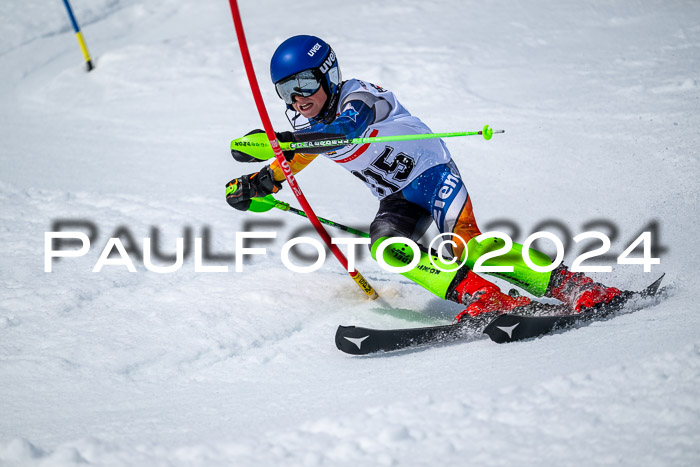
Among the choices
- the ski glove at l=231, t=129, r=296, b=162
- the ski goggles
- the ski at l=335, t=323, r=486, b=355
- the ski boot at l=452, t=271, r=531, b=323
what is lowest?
the ski at l=335, t=323, r=486, b=355

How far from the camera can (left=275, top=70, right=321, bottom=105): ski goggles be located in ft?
11.6

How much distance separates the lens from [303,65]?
350 cm

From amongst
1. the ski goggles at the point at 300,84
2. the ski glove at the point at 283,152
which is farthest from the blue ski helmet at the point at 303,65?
the ski glove at the point at 283,152

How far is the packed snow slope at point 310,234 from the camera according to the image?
8.11 ft

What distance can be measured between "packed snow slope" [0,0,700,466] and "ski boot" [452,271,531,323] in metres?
0.23

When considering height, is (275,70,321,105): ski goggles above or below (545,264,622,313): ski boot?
above

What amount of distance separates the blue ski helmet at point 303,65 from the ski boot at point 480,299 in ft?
4.29

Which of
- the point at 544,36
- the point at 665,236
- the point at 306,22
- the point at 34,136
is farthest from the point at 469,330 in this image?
the point at 306,22

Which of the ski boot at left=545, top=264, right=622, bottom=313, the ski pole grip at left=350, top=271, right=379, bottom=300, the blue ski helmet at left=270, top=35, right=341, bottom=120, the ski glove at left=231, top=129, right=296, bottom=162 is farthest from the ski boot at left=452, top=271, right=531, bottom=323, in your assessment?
the blue ski helmet at left=270, top=35, right=341, bottom=120

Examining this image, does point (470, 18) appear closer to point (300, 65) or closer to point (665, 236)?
point (665, 236)

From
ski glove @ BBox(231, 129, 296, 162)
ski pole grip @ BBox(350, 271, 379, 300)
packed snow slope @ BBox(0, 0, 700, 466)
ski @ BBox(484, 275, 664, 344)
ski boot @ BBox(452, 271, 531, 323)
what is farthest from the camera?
ski pole grip @ BBox(350, 271, 379, 300)

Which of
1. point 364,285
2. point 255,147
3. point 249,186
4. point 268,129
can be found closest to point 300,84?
point 268,129

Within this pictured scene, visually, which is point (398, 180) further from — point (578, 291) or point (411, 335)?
point (578, 291)

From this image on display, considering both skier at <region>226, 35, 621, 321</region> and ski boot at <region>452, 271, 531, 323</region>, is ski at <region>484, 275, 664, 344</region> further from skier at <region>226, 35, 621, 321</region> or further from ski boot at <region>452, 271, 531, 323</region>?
ski boot at <region>452, 271, 531, 323</region>
